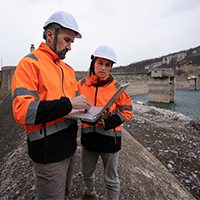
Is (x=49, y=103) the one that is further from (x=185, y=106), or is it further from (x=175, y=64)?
(x=175, y=64)

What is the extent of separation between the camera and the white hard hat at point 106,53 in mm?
1879

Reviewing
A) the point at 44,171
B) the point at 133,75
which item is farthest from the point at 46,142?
the point at 133,75

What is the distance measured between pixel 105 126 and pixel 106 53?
2.90 ft

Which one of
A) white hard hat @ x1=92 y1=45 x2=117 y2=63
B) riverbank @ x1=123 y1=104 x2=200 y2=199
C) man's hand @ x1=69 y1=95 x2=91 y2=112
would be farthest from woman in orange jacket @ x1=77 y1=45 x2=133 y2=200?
riverbank @ x1=123 y1=104 x2=200 y2=199

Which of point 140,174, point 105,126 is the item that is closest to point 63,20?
point 105,126

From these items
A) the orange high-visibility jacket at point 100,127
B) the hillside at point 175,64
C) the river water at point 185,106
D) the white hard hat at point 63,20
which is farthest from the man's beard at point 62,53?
the hillside at point 175,64

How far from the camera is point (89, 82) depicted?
6.54ft

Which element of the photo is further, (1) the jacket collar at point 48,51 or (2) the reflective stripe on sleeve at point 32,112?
(1) the jacket collar at point 48,51

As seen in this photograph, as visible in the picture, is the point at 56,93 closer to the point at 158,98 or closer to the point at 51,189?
the point at 51,189

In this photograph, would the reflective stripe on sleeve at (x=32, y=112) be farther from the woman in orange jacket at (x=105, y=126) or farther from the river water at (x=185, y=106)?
the river water at (x=185, y=106)

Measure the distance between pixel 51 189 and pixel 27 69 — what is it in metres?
0.99

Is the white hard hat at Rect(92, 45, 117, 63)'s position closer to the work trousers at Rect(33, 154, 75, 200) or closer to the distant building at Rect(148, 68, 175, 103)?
the work trousers at Rect(33, 154, 75, 200)

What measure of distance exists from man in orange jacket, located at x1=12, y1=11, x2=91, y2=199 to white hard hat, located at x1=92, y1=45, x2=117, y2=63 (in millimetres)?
485

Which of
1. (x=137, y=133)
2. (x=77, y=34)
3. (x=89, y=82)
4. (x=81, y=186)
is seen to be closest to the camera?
(x=77, y=34)
